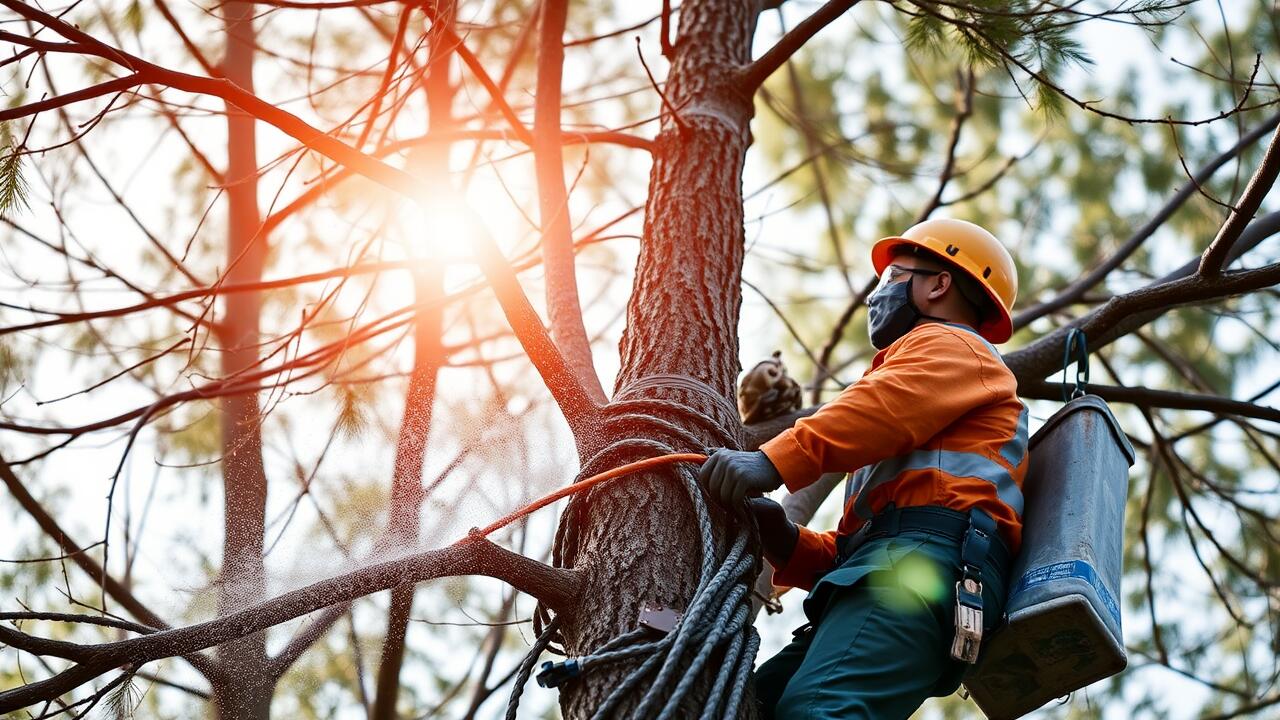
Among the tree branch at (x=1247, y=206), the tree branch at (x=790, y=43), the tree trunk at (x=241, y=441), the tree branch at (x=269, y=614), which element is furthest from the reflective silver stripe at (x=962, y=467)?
the tree trunk at (x=241, y=441)

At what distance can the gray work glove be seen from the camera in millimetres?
2471

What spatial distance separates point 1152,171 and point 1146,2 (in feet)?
16.8

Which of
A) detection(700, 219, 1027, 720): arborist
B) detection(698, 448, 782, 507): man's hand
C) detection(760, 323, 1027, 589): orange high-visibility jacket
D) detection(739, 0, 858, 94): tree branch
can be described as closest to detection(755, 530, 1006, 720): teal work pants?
detection(700, 219, 1027, 720): arborist

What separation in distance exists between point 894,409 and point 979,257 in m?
0.73

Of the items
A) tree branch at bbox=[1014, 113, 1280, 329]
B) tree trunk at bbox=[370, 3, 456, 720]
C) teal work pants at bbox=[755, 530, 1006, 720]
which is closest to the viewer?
teal work pants at bbox=[755, 530, 1006, 720]

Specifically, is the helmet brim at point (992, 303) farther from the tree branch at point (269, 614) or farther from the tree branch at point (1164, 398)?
the tree branch at point (269, 614)

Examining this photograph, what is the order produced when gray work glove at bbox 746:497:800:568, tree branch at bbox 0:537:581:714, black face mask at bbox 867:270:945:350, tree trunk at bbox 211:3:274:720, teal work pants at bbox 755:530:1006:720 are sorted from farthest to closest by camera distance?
tree trunk at bbox 211:3:274:720, black face mask at bbox 867:270:945:350, gray work glove at bbox 746:497:800:568, teal work pants at bbox 755:530:1006:720, tree branch at bbox 0:537:581:714

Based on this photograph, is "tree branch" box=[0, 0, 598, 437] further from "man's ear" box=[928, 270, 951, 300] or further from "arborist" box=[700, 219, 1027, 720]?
"man's ear" box=[928, 270, 951, 300]

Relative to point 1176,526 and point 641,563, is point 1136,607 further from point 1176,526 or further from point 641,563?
point 641,563

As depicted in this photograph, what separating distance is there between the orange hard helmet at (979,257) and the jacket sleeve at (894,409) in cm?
38

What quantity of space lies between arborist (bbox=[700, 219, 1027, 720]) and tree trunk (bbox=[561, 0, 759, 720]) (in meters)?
0.16

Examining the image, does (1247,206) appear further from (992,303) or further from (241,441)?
(241,441)

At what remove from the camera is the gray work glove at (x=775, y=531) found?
2.47 m

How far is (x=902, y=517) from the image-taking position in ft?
7.52
